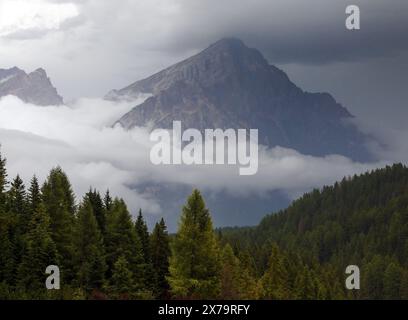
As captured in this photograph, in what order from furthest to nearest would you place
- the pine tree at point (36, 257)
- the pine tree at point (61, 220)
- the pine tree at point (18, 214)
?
the pine tree at point (61, 220)
the pine tree at point (18, 214)
the pine tree at point (36, 257)

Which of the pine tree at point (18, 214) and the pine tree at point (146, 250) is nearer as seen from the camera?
the pine tree at point (18, 214)

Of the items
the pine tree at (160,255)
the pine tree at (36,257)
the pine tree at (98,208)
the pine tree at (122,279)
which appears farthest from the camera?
the pine tree at (98,208)

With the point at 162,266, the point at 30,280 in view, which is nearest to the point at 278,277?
the point at 162,266

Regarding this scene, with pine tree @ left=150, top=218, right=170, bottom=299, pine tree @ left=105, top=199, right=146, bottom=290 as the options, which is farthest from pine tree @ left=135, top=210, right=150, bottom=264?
pine tree @ left=105, top=199, right=146, bottom=290

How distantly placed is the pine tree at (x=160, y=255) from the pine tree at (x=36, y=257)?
48.2 ft

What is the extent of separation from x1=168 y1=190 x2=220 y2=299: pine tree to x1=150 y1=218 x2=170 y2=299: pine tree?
42.9 ft

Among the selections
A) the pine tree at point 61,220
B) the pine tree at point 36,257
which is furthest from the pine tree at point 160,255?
the pine tree at point 36,257

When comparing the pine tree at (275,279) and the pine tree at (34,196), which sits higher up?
the pine tree at (34,196)

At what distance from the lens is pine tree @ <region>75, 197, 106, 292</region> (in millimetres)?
64125

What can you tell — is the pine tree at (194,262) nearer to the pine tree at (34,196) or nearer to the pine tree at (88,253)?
the pine tree at (88,253)

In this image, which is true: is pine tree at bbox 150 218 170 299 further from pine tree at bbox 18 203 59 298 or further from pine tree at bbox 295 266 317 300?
pine tree at bbox 295 266 317 300

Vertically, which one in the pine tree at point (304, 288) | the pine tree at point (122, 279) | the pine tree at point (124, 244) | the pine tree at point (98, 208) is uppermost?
the pine tree at point (98, 208)

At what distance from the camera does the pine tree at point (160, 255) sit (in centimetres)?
7381
